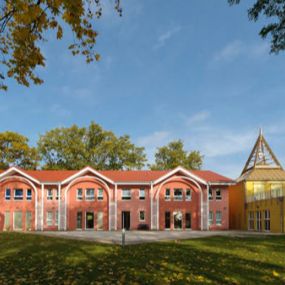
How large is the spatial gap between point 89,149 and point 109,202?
19.8 metres

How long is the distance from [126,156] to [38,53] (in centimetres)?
5080

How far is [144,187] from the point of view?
4072 cm

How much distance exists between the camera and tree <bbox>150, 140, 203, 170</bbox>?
59.5 meters

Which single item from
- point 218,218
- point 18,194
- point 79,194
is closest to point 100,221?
point 79,194

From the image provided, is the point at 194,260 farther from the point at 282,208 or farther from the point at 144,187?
the point at 144,187

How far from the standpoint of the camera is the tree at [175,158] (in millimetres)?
59500

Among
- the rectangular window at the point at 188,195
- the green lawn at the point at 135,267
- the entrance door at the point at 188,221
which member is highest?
the rectangular window at the point at 188,195

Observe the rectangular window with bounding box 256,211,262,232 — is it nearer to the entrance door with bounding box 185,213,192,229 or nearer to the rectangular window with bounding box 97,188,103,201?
the entrance door with bounding box 185,213,192,229

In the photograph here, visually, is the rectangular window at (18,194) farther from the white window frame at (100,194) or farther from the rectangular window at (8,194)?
the white window frame at (100,194)

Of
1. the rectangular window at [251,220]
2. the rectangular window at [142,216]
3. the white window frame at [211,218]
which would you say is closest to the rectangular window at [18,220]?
the rectangular window at [142,216]

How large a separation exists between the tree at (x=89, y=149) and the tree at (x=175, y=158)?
416 cm

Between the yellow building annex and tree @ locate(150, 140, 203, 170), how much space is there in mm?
13646

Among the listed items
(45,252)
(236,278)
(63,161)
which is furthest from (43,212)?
(236,278)

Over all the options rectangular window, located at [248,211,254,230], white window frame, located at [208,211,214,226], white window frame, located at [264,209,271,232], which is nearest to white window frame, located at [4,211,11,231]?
white window frame, located at [208,211,214,226]
